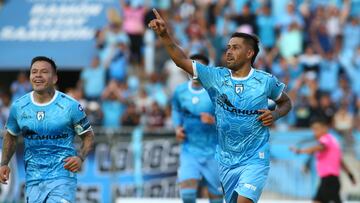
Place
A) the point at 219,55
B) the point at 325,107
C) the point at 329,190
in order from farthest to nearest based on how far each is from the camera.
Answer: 1. the point at 219,55
2. the point at 325,107
3. the point at 329,190

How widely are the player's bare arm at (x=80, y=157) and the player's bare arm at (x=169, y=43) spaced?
1.47 m

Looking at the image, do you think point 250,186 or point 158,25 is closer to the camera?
point 158,25

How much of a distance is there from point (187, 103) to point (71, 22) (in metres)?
12.4

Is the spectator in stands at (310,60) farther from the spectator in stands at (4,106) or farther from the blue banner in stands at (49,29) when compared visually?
the spectator in stands at (4,106)

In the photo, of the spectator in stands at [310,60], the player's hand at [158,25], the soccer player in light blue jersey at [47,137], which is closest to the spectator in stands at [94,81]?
the spectator in stands at [310,60]

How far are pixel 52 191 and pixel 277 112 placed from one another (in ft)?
8.68

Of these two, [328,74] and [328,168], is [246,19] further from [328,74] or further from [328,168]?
[328,168]

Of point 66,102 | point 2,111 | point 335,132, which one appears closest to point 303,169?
point 335,132

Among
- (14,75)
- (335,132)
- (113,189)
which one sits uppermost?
(14,75)

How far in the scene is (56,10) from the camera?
25.4 meters

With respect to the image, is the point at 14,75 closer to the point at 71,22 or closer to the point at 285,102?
the point at 71,22

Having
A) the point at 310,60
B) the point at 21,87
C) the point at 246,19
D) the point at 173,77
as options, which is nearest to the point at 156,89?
the point at 173,77

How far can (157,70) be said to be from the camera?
2289 cm

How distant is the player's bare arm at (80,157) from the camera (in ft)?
32.1
